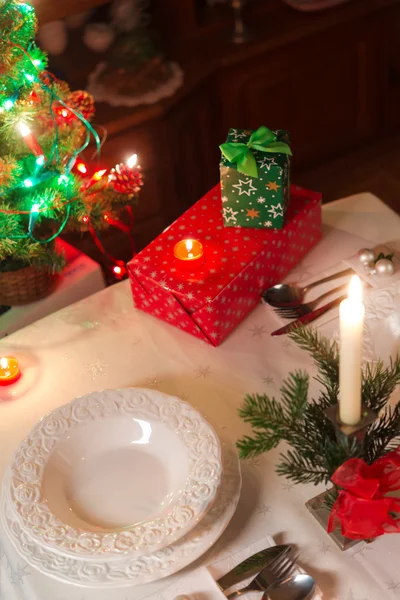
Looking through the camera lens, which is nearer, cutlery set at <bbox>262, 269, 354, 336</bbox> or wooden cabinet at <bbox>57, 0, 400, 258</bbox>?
cutlery set at <bbox>262, 269, 354, 336</bbox>


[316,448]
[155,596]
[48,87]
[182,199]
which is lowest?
[182,199]

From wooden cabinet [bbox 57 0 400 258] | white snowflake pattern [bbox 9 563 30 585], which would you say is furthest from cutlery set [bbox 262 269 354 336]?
wooden cabinet [bbox 57 0 400 258]

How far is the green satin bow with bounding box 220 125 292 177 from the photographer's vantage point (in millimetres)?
1336

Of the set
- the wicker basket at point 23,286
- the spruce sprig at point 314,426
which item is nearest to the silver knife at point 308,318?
the spruce sprig at point 314,426

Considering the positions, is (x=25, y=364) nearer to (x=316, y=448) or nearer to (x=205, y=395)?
(x=205, y=395)

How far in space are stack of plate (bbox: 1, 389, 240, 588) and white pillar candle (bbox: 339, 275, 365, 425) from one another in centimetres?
28

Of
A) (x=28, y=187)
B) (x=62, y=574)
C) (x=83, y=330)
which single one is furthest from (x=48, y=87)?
(x=62, y=574)

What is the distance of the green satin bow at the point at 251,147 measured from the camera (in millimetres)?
1336

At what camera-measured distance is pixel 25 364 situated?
4.51 feet

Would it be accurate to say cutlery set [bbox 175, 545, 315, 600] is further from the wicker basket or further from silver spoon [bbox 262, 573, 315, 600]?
the wicker basket

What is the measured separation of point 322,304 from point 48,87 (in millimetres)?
674

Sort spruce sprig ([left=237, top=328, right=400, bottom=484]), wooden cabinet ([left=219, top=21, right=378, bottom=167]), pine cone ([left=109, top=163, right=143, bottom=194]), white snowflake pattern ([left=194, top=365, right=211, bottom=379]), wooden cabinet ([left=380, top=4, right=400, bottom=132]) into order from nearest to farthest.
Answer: spruce sprig ([left=237, top=328, right=400, bottom=484]) → white snowflake pattern ([left=194, top=365, right=211, bottom=379]) → pine cone ([left=109, top=163, right=143, bottom=194]) → wooden cabinet ([left=219, top=21, right=378, bottom=167]) → wooden cabinet ([left=380, top=4, right=400, bottom=132])

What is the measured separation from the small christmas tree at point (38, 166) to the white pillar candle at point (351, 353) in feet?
2.65

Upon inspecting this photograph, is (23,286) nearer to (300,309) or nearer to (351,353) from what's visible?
(300,309)
